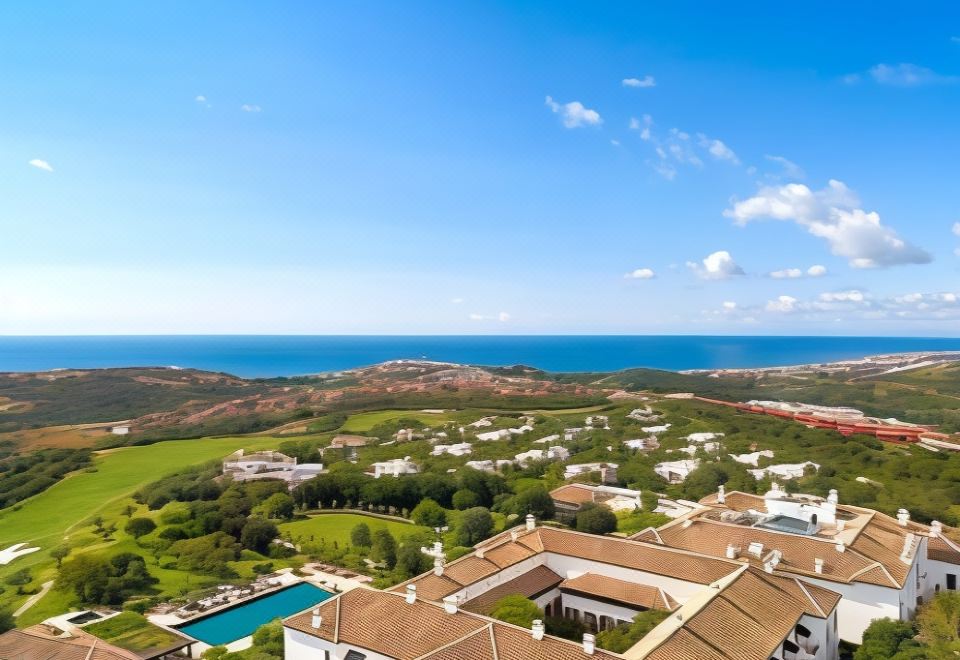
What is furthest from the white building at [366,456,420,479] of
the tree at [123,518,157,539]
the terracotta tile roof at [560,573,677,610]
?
the terracotta tile roof at [560,573,677,610]

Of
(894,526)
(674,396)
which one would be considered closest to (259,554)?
(894,526)

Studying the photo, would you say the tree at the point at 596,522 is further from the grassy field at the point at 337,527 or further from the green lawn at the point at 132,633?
the green lawn at the point at 132,633

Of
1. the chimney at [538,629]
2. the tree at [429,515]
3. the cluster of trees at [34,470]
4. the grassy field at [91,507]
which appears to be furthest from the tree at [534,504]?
the cluster of trees at [34,470]

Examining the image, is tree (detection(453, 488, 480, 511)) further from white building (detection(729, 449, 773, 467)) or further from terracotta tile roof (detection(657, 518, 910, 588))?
white building (detection(729, 449, 773, 467))

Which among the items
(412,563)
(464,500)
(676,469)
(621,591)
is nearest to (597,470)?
(676,469)

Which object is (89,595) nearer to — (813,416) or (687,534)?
(687,534)
